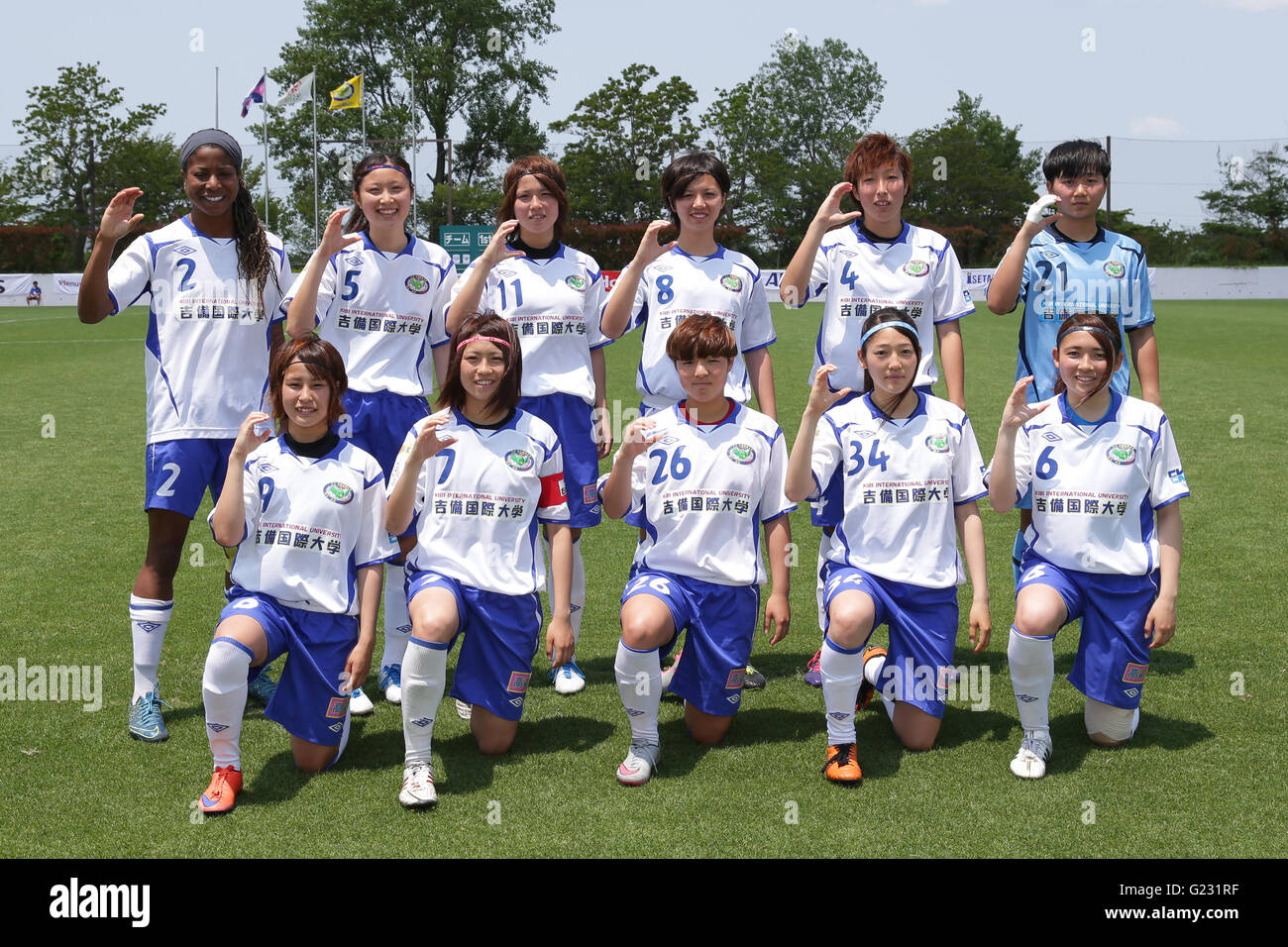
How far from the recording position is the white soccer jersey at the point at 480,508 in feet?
13.8

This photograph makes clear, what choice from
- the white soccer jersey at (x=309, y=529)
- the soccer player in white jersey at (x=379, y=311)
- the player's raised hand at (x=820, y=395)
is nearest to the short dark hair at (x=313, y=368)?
the white soccer jersey at (x=309, y=529)

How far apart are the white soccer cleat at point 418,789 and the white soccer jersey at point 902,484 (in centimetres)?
167

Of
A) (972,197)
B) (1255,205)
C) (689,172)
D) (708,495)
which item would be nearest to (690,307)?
(689,172)

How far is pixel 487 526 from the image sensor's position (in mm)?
4223

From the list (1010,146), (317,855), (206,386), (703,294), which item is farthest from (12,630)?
(1010,146)

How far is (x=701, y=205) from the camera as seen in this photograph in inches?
188

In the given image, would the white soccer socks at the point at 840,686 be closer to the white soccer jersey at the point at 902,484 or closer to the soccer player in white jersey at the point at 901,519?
the soccer player in white jersey at the point at 901,519

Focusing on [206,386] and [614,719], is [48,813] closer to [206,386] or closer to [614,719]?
[206,386]

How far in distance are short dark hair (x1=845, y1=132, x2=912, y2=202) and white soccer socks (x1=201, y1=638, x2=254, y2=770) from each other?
2937mm

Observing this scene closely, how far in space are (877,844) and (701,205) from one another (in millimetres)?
2582

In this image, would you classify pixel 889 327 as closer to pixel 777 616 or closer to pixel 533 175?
pixel 777 616

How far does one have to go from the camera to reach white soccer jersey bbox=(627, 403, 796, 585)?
433 cm

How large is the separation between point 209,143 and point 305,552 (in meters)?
1.70

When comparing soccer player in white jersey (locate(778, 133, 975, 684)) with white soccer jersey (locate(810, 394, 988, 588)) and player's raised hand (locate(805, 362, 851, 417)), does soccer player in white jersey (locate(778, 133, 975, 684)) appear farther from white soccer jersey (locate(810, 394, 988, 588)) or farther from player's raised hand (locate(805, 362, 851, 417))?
player's raised hand (locate(805, 362, 851, 417))
